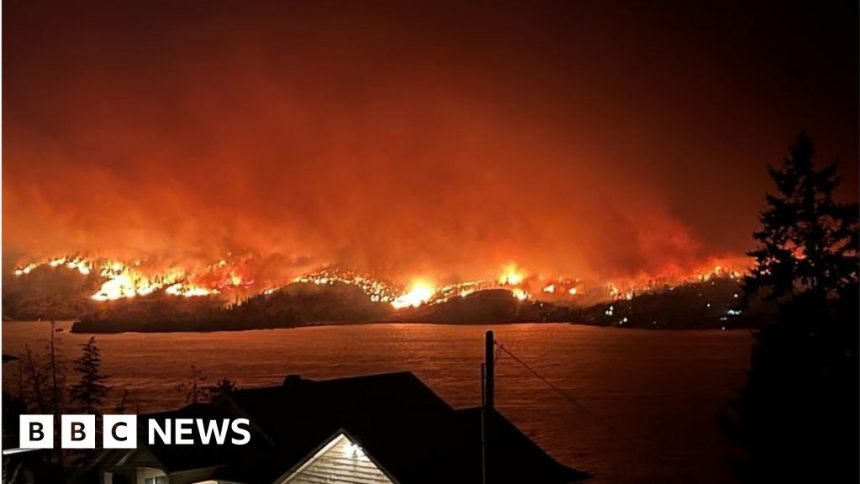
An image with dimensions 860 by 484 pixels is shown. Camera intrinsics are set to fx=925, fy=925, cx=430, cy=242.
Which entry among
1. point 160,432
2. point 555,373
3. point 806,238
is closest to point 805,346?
point 806,238

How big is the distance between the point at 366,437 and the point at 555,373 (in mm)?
57250

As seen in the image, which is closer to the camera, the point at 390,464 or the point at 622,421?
the point at 390,464

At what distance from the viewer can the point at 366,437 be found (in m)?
11.4

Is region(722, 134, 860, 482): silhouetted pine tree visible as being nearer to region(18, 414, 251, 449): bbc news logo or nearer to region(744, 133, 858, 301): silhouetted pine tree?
region(744, 133, 858, 301): silhouetted pine tree

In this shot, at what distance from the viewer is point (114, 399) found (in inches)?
1804

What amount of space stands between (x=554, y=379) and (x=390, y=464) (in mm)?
53381

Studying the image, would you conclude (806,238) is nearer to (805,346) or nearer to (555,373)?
(805,346)

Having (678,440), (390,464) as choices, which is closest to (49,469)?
(390,464)

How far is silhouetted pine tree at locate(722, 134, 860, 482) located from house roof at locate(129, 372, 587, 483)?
3044 mm

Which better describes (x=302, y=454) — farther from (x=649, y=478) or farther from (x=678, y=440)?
(x=678, y=440)

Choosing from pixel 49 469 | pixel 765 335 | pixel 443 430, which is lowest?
pixel 49 469

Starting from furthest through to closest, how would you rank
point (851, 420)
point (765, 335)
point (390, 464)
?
point (765, 335) < point (851, 420) < point (390, 464)

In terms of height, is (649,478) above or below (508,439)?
below

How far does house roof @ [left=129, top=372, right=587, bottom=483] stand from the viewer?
11453 mm
